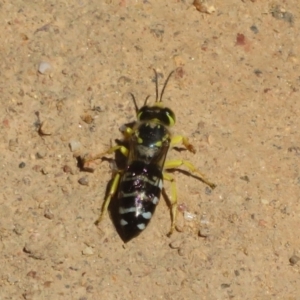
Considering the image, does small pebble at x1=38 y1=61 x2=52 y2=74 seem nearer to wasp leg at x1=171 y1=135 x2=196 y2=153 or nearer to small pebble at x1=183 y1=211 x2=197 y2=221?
wasp leg at x1=171 y1=135 x2=196 y2=153

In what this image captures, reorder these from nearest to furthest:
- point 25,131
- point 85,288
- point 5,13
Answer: point 85,288 < point 25,131 < point 5,13

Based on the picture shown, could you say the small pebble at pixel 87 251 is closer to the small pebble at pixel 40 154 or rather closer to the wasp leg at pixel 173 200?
the wasp leg at pixel 173 200

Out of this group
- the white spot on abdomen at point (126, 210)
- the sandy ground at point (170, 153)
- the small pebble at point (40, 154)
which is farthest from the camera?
the small pebble at point (40, 154)

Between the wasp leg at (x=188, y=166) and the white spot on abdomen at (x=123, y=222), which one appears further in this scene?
the wasp leg at (x=188, y=166)

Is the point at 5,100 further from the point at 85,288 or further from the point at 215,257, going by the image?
the point at 215,257

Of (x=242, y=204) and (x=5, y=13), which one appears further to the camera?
(x=5, y=13)

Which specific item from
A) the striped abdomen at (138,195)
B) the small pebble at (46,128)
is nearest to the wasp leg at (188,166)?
the striped abdomen at (138,195)

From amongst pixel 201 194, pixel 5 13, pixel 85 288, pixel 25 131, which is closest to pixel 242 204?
pixel 201 194
